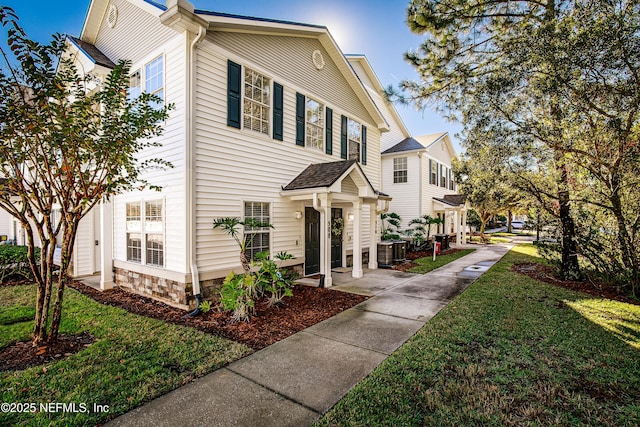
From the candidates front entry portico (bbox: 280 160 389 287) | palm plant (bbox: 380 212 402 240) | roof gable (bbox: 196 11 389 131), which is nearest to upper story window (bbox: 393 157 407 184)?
palm plant (bbox: 380 212 402 240)

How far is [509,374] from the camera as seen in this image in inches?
149

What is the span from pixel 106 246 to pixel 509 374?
9421 millimetres

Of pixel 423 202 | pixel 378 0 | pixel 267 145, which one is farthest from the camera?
pixel 423 202

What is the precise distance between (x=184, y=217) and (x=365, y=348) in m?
4.28

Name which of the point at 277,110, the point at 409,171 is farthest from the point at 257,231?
the point at 409,171

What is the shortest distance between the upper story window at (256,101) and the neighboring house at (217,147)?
28mm

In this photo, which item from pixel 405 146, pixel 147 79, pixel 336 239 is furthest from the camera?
pixel 405 146

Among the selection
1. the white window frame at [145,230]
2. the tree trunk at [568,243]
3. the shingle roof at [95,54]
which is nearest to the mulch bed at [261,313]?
the white window frame at [145,230]

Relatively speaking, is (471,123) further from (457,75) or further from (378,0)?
(378,0)

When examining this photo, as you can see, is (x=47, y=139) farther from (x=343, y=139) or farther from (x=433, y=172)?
(x=433, y=172)

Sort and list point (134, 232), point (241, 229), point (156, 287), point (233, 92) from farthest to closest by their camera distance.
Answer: point (134, 232) < point (241, 229) < point (233, 92) < point (156, 287)

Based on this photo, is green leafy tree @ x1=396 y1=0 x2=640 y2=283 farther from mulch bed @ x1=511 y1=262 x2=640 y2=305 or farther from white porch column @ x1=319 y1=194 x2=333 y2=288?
white porch column @ x1=319 y1=194 x2=333 y2=288

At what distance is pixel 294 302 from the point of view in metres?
6.84

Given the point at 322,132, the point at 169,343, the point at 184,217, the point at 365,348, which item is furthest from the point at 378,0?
the point at 169,343
